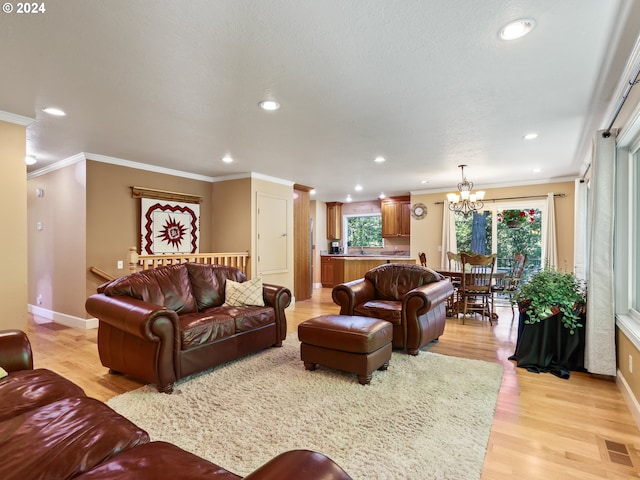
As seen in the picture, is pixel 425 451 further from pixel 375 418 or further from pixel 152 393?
pixel 152 393

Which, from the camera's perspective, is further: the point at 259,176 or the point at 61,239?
the point at 259,176

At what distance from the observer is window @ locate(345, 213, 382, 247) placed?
30.7ft

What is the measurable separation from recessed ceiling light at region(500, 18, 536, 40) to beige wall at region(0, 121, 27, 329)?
422 cm

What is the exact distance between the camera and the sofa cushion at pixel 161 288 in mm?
3160

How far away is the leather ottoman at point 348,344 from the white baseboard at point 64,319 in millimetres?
3437

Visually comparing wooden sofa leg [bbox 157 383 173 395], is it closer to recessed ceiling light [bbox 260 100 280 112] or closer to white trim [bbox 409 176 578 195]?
recessed ceiling light [bbox 260 100 280 112]

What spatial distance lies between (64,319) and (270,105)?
15.1 ft

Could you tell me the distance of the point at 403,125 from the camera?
345cm

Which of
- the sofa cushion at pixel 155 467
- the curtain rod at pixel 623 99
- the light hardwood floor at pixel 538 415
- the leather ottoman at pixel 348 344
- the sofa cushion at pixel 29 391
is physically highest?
the curtain rod at pixel 623 99

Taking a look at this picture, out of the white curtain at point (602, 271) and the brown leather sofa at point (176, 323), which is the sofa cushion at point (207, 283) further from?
the white curtain at point (602, 271)

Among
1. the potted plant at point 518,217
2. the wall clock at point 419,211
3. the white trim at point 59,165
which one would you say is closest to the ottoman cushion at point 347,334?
the white trim at point 59,165

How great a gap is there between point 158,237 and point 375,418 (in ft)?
14.5

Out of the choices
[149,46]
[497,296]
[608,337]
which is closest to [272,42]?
[149,46]

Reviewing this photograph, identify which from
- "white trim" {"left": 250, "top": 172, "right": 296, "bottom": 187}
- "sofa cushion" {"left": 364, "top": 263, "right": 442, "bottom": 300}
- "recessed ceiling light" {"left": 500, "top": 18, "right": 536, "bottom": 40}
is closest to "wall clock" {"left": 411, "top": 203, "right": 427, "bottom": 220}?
"white trim" {"left": 250, "top": 172, "right": 296, "bottom": 187}
